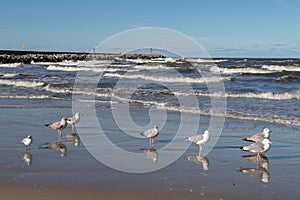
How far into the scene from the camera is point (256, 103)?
15.8 metres

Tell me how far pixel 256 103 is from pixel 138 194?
11.2 metres

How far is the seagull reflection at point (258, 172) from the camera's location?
613cm

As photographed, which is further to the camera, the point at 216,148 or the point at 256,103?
the point at 256,103

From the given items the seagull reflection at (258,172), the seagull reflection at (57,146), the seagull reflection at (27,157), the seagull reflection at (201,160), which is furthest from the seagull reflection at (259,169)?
the seagull reflection at (27,157)

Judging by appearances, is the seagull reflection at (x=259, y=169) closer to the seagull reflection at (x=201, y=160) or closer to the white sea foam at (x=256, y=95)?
the seagull reflection at (x=201, y=160)

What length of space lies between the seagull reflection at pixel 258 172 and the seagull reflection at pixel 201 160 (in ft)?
1.75

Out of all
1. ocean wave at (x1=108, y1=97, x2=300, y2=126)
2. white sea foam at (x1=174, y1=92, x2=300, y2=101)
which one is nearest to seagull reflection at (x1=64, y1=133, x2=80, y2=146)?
ocean wave at (x1=108, y1=97, x2=300, y2=126)

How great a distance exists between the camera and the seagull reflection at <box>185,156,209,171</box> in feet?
22.5

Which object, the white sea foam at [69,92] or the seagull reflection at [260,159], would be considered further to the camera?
the white sea foam at [69,92]

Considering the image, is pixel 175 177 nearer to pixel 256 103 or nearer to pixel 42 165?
pixel 42 165

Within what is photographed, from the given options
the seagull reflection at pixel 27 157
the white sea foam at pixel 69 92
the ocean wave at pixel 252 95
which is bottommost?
the seagull reflection at pixel 27 157

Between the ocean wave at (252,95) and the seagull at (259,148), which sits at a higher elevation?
the ocean wave at (252,95)

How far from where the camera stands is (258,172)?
6.46m

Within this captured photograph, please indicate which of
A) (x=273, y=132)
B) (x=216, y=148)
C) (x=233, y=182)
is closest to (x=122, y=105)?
(x=273, y=132)
